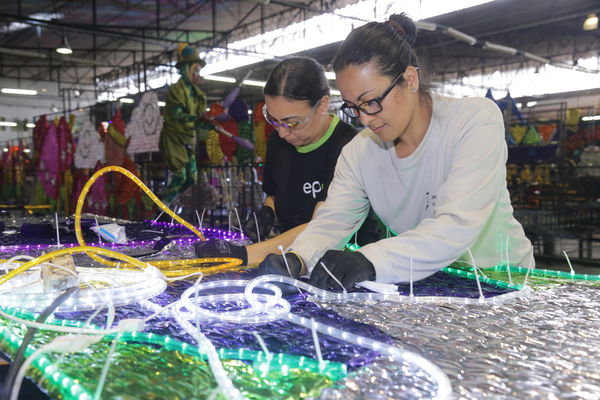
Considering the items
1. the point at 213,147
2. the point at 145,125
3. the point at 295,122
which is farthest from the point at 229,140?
the point at 295,122

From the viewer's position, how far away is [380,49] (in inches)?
42.9

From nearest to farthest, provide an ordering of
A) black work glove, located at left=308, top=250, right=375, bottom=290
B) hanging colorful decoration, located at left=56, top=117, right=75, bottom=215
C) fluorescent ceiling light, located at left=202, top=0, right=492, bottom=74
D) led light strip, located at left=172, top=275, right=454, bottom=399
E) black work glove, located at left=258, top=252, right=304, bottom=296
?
1. led light strip, located at left=172, top=275, right=454, bottom=399
2. black work glove, located at left=308, top=250, right=375, bottom=290
3. black work glove, located at left=258, top=252, right=304, bottom=296
4. hanging colorful decoration, located at left=56, top=117, right=75, bottom=215
5. fluorescent ceiling light, located at left=202, top=0, right=492, bottom=74

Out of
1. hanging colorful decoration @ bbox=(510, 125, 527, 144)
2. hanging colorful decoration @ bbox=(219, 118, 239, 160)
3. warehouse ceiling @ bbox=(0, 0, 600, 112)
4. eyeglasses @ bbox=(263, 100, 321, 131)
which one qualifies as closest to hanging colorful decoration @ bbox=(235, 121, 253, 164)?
hanging colorful decoration @ bbox=(219, 118, 239, 160)

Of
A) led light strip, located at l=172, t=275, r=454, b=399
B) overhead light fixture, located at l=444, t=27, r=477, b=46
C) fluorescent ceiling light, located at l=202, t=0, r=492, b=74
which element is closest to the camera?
led light strip, located at l=172, t=275, r=454, b=399

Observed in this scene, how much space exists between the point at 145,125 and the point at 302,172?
117 inches

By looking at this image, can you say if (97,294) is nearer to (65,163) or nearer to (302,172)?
(302,172)

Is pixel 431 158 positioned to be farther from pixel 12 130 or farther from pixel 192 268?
pixel 12 130

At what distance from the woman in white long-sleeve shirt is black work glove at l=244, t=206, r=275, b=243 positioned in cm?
51

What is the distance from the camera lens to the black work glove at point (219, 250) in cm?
133

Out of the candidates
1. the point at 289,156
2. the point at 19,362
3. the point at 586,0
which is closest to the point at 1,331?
the point at 19,362

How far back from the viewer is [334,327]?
2.37ft

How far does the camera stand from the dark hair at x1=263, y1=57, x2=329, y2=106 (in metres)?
1.55

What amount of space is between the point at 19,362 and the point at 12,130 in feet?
63.1

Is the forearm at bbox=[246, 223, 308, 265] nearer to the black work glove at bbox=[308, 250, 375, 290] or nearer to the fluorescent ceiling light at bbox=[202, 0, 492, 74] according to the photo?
the black work glove at bbox=[308, 250, 375, 290]
